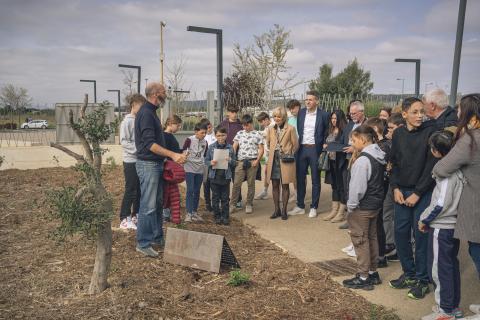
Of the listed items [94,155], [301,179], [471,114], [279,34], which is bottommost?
[301,179]

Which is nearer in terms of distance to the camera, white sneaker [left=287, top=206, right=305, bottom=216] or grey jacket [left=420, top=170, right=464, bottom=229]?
grey jacket [left=420, top=170, right=464, bottom=229]

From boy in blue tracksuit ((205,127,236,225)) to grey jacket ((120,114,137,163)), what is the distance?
1.32 meters

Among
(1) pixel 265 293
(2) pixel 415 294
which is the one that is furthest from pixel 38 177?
(2) pixel 415 294

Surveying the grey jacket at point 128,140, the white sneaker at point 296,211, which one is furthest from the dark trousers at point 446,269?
the grey jacket at point 128,140

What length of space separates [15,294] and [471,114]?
15.0ft

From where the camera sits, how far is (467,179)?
13.2 ft

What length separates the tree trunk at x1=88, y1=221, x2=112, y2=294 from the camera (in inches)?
182

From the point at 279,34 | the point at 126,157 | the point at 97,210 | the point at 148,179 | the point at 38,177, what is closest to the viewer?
the point at 97,210

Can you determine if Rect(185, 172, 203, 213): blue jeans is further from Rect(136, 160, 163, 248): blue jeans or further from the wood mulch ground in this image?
Rect(136, 160, 163, 248): blue jeans

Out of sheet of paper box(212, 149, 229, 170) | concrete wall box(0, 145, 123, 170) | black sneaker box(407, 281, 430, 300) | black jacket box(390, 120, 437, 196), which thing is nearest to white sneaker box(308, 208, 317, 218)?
sheet of paper box(212, 149, 229, 170)

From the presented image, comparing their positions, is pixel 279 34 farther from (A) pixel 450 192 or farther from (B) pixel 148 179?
(A) pixel 450 192

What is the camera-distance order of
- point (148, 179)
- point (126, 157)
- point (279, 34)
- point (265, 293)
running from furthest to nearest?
point (279, 34)
point (126, 157)
point (148, 179)
point (265, 293)

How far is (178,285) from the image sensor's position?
Answer: 492cm

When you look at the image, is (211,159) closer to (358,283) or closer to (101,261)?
(101,261)
